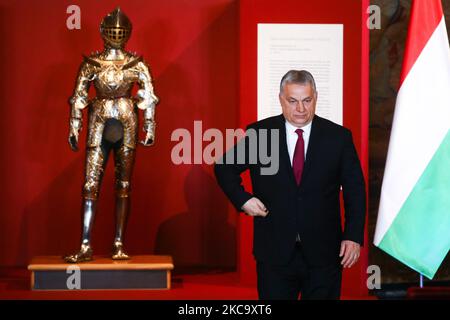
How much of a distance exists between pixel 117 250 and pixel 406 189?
2.02 metres

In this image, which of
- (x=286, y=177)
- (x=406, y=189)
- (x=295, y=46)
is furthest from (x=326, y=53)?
(x=286, y=177)

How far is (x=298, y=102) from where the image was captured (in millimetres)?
3443

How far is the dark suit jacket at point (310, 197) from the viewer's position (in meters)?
3.42

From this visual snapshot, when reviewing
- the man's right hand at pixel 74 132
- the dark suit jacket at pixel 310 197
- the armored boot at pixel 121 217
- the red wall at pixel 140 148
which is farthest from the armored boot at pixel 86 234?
the dark suit jacket at pixel 310 197

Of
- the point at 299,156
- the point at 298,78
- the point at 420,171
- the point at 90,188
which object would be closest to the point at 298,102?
the point at 298,78

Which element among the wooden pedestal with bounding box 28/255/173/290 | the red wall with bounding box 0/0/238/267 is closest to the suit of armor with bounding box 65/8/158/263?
the wooden pedestal with bounding box 28/255/173/290

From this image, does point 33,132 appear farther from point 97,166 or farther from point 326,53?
point 326,53

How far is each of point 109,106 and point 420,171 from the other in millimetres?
2083

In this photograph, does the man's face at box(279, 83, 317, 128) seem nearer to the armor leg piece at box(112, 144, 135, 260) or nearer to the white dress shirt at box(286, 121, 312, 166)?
the white dress shirt at box(286, 121, 312, 166)

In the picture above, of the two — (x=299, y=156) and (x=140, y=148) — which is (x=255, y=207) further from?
(x=140, y=148)

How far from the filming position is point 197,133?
6391 mm

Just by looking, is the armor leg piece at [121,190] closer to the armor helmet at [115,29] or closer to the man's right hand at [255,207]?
the armor helmet at [115,29]

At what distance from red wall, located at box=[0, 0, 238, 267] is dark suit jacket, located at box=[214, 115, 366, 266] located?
2948 mm

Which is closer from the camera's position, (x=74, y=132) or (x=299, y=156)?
(x=299, y=156)
